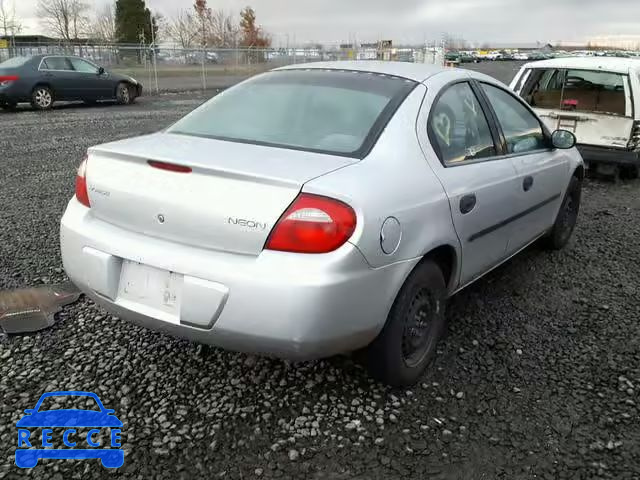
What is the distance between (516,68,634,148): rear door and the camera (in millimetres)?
7516

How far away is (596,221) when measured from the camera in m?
6.05

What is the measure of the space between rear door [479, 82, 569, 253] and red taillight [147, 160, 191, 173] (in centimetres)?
206

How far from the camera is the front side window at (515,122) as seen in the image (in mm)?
3750

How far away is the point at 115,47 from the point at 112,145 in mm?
22439

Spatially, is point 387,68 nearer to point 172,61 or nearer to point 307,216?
point 307,216

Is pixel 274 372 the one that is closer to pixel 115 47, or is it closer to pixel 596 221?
pixel 596 221

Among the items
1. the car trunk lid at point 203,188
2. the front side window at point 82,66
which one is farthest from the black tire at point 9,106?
the car trunk lid at point 203,188

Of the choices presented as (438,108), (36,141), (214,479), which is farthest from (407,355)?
(36,141)

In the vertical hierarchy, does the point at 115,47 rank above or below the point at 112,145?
above

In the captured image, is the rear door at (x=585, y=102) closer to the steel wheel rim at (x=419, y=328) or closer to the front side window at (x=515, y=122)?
the front side window at (x=515, y=122)

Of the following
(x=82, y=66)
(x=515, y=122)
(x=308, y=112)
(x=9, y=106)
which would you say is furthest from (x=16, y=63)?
(x=515, y=122)

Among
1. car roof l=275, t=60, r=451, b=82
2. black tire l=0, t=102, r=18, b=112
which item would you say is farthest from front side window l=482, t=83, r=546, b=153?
black tire l=0, t=102, r=18, b=112

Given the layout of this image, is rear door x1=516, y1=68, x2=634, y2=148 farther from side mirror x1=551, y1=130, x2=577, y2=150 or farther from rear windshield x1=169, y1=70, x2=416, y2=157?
rear windshield x1=169, y1=70, x2=416, y2=157

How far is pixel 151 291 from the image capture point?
8.23 ft
